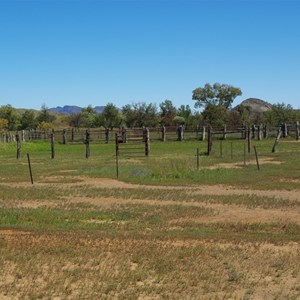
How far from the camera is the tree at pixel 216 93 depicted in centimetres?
10619

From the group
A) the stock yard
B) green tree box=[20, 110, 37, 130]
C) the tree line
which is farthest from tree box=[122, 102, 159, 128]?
the stock yard

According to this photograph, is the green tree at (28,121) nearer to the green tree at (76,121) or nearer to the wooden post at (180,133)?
the green tree at (76,121)

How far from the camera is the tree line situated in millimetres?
91375

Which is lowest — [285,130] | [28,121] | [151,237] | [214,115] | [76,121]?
[151,237]

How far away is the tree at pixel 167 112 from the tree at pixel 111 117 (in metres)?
8.50

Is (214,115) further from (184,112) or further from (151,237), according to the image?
(151,237)

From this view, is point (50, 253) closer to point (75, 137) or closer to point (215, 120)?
point (75, 137)

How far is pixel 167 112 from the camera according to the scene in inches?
4218

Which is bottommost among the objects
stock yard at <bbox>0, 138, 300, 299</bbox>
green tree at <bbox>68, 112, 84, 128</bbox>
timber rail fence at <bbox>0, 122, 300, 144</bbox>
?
stock yard at <bbox>0, 138, 300, 299</bbox>

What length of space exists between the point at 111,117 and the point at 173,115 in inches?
489

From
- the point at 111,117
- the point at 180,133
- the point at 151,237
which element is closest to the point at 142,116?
the point at 111,117

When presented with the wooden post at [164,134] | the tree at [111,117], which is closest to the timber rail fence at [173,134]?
the wooden post at [164,134]

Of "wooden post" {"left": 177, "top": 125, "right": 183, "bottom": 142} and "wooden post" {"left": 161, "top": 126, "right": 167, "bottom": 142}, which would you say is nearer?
"wooden post" {"left": 161, "top": 126, "right": 167, "bottom": 142}

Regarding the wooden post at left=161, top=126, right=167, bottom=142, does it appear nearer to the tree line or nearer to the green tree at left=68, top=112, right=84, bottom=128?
the tree line
